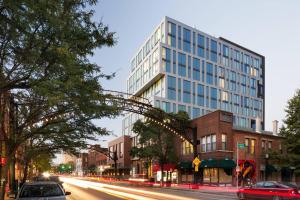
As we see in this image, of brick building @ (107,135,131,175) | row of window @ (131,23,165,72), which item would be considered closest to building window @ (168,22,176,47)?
row of window @ (131,23,165,72)

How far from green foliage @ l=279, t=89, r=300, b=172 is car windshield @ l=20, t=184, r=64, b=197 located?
125 ft

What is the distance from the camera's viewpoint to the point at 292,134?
50.2m

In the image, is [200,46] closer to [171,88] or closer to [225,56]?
[225,56]

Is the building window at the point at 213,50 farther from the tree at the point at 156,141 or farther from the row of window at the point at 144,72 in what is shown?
the tree at the point at 156,141

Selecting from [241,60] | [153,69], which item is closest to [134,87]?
[153,69]

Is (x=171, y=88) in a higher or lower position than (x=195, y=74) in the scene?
lower

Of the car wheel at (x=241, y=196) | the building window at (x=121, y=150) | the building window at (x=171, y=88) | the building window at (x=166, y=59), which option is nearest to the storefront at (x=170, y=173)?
the building window at (x=171, y=88)

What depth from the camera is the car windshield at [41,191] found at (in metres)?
15.4

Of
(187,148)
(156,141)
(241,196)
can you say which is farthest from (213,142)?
(241,196)

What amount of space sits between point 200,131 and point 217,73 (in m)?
Result: 50.8

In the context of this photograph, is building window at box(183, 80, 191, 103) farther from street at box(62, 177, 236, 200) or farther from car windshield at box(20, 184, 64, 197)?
car windshield at box(20, 184, 64, 197)

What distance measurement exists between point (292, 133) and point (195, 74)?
54774mm

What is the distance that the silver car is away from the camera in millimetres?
15156

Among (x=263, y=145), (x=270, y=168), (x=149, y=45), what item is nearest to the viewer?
(x=270, y=168)
